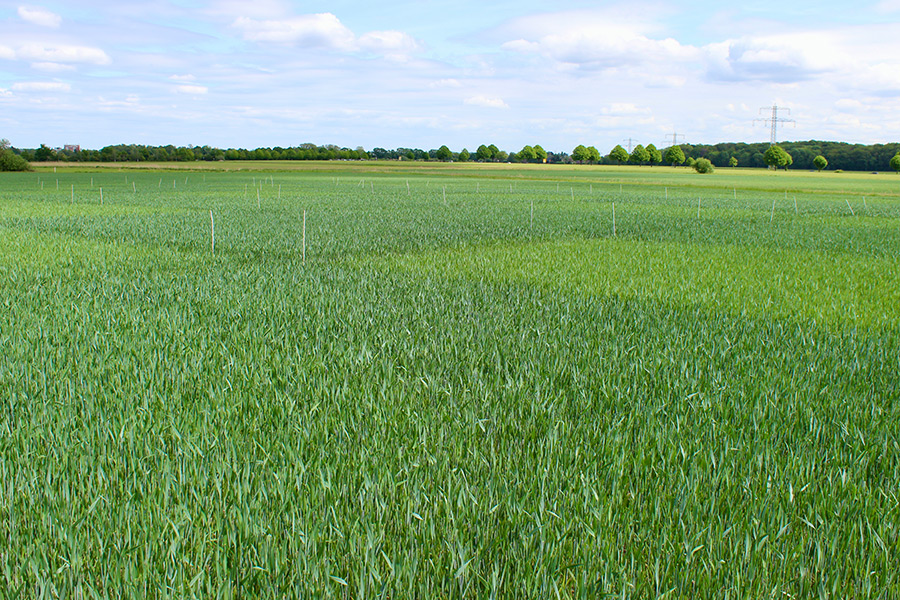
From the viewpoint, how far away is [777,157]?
138m

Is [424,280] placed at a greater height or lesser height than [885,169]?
lesser

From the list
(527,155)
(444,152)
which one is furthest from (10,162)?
(527,155)

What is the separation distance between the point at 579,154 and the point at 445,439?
188 metres

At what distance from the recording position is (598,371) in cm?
680

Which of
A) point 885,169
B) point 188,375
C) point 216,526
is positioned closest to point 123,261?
point 188,375

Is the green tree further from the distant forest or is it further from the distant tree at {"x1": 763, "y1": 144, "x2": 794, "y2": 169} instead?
the distant tree at {"x1": 763, "y1": 144, "x2": 794, "y2": 169}

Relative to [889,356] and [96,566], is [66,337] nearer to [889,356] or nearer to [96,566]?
[96,566]

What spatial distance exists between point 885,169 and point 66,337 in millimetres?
155926

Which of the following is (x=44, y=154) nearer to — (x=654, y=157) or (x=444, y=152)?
(x=444, y=152)

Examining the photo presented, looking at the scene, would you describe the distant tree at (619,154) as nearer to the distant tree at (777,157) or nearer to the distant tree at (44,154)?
the distant tree at (777,157)

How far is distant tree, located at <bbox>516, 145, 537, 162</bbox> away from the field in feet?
601

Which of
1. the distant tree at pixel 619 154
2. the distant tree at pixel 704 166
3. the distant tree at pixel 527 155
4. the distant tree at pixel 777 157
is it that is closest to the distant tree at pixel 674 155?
the distant tree at pixel 619 154

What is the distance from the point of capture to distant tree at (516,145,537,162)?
190 m

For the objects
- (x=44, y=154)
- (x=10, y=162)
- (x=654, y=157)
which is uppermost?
(x=654, y=157)
